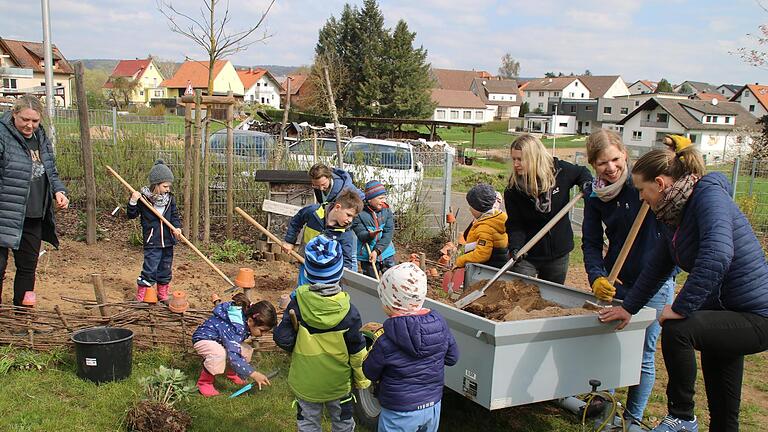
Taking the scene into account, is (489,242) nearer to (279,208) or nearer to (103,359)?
(103,359)

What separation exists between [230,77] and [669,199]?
223ft

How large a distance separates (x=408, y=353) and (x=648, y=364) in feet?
5.72

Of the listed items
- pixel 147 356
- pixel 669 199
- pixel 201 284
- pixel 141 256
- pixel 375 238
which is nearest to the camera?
pixel 669 199

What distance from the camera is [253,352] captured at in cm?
518

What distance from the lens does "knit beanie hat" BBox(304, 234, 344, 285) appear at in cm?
316

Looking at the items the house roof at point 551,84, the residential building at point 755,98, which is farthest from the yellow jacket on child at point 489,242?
the house roof at point 551,84

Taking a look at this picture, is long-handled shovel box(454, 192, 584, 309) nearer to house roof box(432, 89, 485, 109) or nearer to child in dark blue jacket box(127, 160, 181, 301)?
child in dark blue jacket box(127, 160, 181, 301)

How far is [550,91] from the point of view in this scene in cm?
10362

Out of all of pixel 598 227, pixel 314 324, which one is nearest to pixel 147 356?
pixel 314 324

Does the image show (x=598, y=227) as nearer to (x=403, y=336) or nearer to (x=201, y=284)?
(x=403, y=336)

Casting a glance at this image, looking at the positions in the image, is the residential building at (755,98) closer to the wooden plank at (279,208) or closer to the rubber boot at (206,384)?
the wooden plank at (279,208)

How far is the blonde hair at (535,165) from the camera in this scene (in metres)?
4.42

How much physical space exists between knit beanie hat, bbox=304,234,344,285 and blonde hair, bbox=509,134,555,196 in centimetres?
178

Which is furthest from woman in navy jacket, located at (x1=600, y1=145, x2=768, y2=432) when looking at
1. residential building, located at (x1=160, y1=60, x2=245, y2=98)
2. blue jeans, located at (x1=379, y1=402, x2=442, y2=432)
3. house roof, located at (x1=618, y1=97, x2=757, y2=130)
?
residential building, located at (x1=160, y1=60, x2=245, y2=98)
